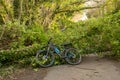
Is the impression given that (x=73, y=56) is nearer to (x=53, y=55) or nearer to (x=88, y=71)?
(x=53, y=55)

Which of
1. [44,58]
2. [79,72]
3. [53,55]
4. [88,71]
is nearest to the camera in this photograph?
[79,72]

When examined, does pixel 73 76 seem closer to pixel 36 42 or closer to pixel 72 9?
pixel 36 42

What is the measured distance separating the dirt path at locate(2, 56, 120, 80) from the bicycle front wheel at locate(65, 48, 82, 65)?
219 millimetres

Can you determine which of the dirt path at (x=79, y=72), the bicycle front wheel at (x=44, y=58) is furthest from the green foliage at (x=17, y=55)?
the dirt path at (x=79, y=72)

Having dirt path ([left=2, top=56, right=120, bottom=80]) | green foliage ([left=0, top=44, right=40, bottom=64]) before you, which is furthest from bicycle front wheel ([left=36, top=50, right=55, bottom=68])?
green foliage ([left=0, top=44, right=40, bottom=64])

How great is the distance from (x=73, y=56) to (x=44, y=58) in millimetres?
1067

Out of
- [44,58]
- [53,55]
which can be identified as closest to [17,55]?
A: [44,58]

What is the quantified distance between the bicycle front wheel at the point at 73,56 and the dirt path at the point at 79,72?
0.72 feet

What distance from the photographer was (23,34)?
386 inches

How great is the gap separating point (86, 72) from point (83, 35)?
2.18 m

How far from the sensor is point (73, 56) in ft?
29.3

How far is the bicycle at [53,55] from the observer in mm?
8641

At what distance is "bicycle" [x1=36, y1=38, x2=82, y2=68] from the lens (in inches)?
340

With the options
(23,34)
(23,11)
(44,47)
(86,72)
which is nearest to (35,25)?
(23,11)
